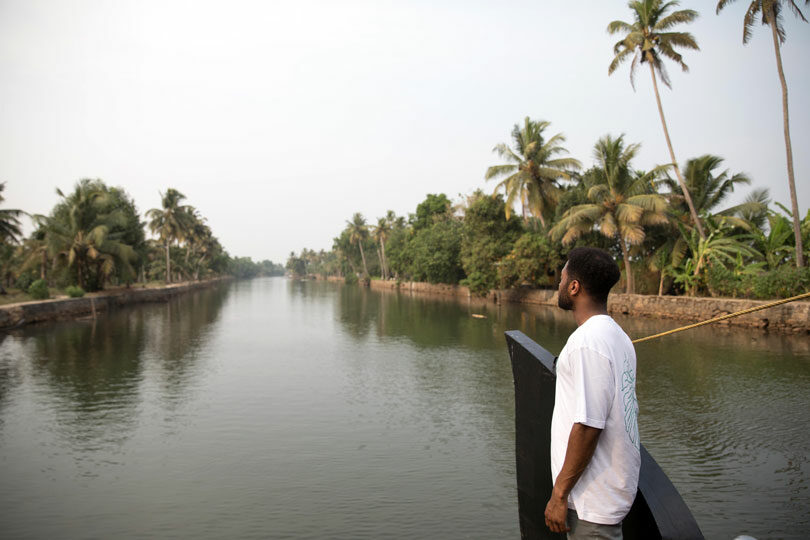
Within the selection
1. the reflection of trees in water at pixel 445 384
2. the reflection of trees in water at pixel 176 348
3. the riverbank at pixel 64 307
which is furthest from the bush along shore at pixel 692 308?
the riverbank at pixel 64 307

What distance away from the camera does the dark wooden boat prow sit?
6.13ft

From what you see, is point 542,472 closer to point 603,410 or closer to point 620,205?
point 603,410

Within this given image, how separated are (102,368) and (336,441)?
7459 mm

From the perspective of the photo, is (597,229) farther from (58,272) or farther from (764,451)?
(58,272)

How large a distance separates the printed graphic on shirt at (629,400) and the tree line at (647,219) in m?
17.9

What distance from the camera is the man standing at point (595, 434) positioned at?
169 centimetres

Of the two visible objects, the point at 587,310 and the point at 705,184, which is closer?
the point at 587,310

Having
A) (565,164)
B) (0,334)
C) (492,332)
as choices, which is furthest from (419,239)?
(0,334)

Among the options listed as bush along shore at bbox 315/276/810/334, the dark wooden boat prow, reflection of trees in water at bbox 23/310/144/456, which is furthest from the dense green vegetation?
the dark wooden boat prow

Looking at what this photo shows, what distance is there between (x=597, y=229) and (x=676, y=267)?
4.86 metres

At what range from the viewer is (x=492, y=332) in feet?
56.0

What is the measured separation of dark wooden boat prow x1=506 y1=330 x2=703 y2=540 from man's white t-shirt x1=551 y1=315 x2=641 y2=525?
0.69 ft

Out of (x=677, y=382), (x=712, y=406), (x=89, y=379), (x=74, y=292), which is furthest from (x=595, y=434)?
(x=74, y=292)

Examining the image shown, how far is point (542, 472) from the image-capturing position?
230 cm
